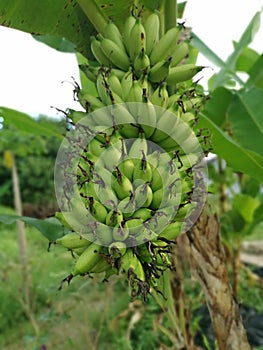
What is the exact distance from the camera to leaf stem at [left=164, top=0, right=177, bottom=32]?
0.76 meters

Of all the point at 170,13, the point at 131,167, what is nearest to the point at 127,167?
the point at 131,167

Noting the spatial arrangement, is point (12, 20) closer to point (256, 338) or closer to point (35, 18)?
point (35, 18)

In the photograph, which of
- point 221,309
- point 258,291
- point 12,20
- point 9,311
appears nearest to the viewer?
point 12,20

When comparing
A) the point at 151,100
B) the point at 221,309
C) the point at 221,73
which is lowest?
the point at 221,309

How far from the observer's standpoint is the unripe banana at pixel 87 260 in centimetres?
55

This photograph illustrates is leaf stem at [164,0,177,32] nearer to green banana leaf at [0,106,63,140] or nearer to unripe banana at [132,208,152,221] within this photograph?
unripe banana at [132,208,152,221]

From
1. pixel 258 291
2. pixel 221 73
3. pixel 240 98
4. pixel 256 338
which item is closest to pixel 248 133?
pixel 240 98

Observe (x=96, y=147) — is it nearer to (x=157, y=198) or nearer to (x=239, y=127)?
(x=157, y=198)

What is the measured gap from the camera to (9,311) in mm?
3352

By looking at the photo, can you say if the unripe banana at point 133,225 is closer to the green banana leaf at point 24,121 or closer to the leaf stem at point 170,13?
the leaf stem at point 170,13

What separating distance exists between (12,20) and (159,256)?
547 mm

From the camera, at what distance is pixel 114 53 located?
0.67 metres

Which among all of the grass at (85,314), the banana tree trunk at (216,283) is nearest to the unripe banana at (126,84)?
the banana tree trunk at (216,283)

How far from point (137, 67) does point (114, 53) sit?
0.05 m
